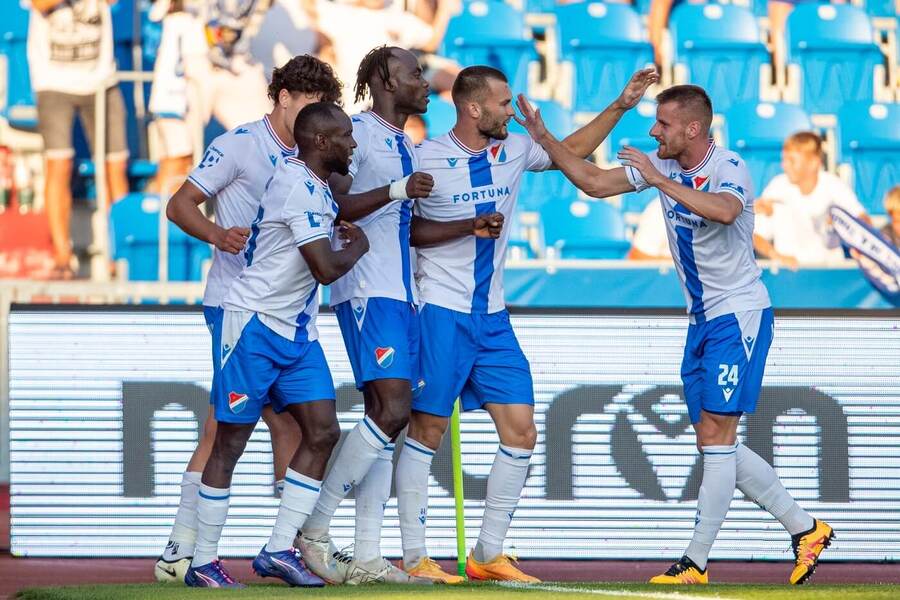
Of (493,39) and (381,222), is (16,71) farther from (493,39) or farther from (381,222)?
(381,222)

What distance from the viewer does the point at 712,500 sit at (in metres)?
5.04

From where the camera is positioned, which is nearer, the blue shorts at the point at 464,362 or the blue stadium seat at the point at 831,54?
the blue shorts at the point at 464,362

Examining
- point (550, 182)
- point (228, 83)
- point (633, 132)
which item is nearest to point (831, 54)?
point (633, 132)

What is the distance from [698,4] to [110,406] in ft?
23.3

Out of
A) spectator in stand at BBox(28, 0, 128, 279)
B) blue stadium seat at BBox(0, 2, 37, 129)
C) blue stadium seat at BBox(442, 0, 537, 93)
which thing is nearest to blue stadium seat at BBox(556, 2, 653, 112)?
blue stadium seat at BBox(442, 0, 537, 93)

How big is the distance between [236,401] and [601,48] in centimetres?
733

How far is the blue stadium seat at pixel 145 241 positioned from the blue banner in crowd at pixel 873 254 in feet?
16.9

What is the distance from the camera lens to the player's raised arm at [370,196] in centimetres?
455

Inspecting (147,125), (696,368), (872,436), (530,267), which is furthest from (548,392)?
(147,125)

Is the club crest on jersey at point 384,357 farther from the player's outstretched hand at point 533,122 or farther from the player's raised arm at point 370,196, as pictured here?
the player's outstretched hand at point 533,122

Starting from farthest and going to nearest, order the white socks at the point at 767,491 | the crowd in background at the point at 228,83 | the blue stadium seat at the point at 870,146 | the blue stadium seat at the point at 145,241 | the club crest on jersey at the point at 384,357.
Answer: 1. the blue stadium seat at the point at 870,146
2. the crowd in background at the point at 228,83
3. the blue stadium seat at the point at 145,241
4. the white socks at the point at 767,491
5. the club crest on jersey at the point at 384,357

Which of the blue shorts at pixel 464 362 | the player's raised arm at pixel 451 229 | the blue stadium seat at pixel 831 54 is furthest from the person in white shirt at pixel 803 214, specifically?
the player's raised arm at pixel 451 229

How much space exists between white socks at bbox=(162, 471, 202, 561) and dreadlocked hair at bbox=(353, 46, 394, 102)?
1.67 meters

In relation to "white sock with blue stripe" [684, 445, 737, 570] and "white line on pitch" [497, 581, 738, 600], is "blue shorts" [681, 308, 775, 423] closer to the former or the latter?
"white sock with blue stripe" [684, 445, 737, 570]
